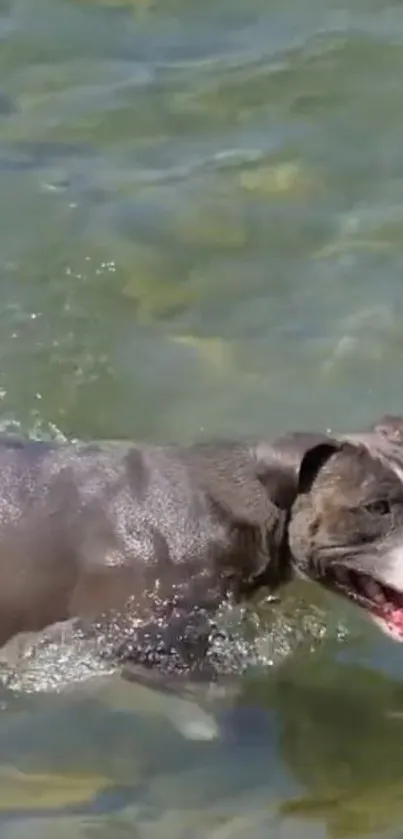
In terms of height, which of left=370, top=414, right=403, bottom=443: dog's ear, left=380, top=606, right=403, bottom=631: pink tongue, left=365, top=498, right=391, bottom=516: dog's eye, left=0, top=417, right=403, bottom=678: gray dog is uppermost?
left=370, top=414, right=403, bottom=443: dog's ear

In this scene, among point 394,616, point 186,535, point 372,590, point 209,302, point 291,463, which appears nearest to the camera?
point 394,616

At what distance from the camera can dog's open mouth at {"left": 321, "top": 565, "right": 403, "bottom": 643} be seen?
24.9 ft

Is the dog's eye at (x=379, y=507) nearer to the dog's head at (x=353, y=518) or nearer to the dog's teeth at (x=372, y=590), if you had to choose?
the dog's head at (x=353, y=518)

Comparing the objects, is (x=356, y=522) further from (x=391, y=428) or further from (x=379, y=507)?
(x=391, y=428)

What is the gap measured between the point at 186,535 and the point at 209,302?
3.49 metres

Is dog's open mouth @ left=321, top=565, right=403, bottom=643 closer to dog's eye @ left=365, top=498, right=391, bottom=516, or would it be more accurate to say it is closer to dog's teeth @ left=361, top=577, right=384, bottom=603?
dog's teeth @ left=361, top=577, right=384, bottom=603

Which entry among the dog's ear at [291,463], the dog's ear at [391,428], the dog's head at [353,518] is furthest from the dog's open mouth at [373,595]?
the dog's ear at [391,428]

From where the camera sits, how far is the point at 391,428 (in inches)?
314

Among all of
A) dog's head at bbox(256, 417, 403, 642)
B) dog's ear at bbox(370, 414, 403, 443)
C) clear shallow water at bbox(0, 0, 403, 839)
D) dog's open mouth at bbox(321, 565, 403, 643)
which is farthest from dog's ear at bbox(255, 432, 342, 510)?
clear shallow water at bbox(0, 0, 403, 839)

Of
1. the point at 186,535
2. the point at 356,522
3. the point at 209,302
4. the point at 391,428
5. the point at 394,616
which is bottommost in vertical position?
the point at 209,302

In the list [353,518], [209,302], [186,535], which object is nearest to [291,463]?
[353,518]

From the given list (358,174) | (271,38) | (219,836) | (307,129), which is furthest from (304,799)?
(271,38)

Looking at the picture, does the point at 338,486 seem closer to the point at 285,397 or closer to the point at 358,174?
the point at 285,397

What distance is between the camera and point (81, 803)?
22.0 ft
